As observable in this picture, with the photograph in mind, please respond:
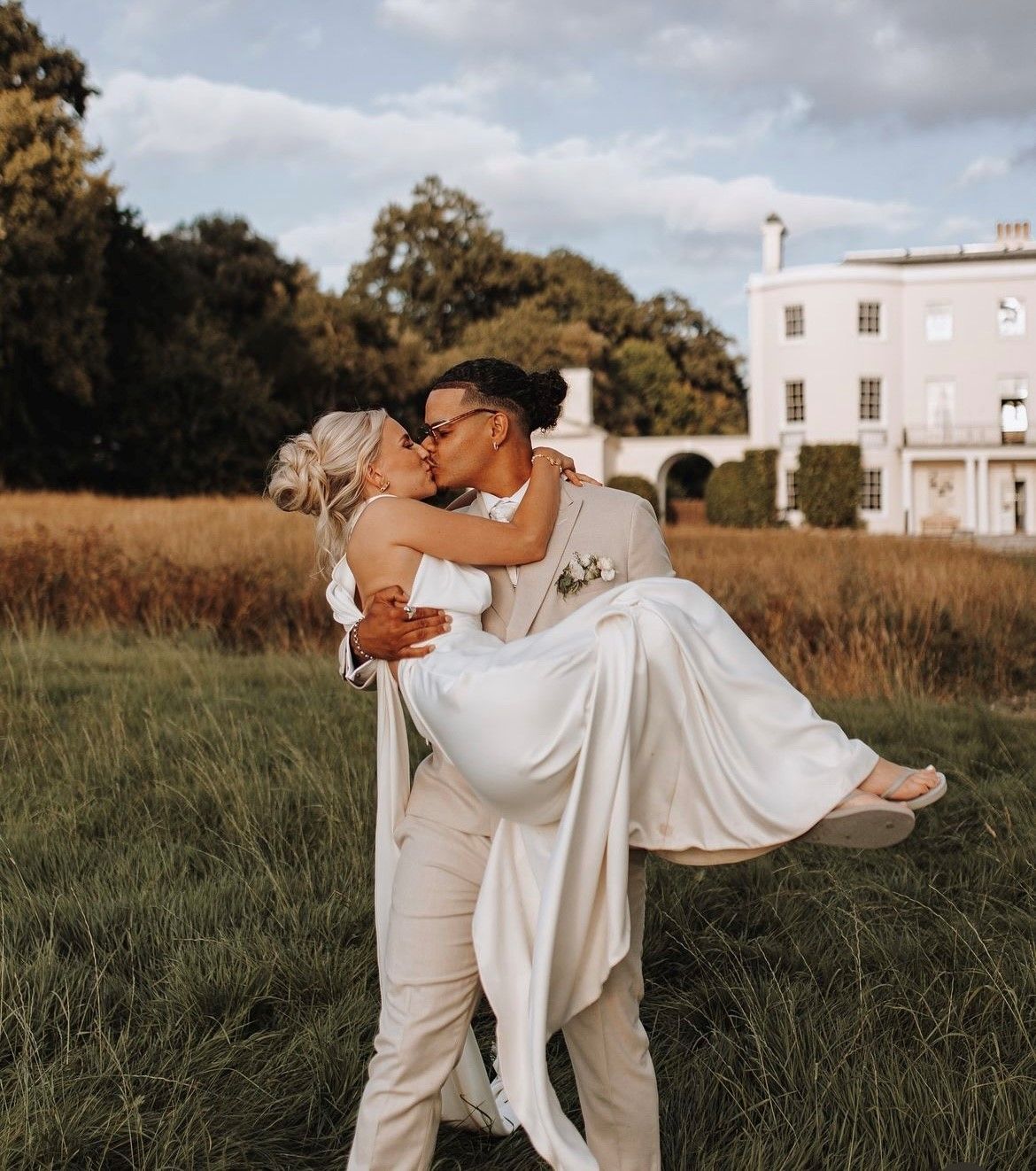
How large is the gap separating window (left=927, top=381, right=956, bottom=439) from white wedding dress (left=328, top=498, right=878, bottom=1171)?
37.8 meters

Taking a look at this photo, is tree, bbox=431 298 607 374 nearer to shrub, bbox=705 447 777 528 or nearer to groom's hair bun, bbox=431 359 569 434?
shrub, bbox=705 447 777 528

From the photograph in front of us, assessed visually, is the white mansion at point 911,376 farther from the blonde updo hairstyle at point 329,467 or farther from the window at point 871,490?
the blonde updo hairstyle at point 329,467

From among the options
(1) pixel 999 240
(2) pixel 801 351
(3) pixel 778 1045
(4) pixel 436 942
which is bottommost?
(3) pixel 778 1045

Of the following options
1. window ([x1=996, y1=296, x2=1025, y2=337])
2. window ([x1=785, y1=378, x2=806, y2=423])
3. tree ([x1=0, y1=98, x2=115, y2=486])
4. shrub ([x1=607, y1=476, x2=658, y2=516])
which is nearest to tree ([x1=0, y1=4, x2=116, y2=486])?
tree ([x1=0, y1=98, x2=115, y2=486])

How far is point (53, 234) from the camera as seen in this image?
26453mm

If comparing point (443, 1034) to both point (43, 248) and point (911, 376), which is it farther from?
point (911, 376)

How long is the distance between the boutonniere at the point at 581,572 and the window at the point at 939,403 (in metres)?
37.5

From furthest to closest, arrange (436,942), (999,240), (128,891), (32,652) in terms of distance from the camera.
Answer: (999,240), (32,652), (128,891), (436,942)

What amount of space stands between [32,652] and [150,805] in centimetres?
355

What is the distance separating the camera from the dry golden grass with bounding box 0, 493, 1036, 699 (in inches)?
358

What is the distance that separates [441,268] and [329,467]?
157ft

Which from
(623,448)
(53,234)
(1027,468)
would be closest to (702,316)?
(623,448)

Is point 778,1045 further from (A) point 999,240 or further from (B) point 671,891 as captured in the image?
(A) point 999,240

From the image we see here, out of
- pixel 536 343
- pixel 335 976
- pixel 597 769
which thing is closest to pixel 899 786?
pixel 597 769
